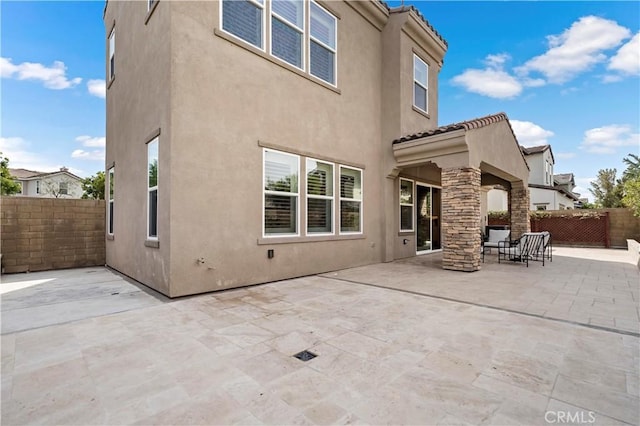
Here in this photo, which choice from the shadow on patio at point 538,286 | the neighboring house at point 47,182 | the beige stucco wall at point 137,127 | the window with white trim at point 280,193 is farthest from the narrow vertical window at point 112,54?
the neighboring house at point 47,182

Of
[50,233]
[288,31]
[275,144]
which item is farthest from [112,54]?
[275,144]

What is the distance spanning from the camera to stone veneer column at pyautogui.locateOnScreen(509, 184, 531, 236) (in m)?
12.1

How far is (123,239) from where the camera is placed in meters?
7.74

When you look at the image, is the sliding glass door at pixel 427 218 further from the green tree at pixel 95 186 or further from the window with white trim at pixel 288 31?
the green tree at pixel 95 186

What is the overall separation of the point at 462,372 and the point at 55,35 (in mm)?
16258

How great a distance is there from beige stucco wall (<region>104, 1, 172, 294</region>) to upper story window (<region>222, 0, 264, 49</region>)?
110cm

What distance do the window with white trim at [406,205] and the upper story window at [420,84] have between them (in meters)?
2.72

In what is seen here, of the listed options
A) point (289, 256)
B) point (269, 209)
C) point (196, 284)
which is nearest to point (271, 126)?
point (269, 209)

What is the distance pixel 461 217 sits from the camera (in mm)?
7496

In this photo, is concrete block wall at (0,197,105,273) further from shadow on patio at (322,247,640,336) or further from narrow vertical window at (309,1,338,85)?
narrow vertical window at (309,1,338,85)

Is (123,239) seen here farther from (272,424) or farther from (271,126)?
(272,424)

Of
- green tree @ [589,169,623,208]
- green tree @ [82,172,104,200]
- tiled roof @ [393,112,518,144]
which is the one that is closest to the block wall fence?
tiled roof @ [393,112,518,144]

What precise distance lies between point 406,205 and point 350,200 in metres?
2.83

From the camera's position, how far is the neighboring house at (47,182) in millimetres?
30984
